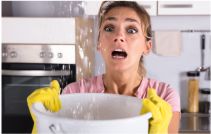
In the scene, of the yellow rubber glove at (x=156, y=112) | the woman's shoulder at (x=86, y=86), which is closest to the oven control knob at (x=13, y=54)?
the woman's shoulder at (x=86, y=86)

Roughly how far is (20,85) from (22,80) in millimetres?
28

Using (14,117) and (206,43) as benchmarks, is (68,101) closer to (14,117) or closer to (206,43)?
(14,117)

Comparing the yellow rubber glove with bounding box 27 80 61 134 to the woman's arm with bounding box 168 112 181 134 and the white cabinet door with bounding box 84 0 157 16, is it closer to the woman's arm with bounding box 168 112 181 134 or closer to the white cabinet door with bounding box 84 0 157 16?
the woman's arm with bounding box 168 112 181 134

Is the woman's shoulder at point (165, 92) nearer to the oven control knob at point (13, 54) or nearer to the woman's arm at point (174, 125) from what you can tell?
the woman's arm at point (174, 125)

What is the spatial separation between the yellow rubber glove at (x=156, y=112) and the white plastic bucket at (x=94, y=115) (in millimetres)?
19

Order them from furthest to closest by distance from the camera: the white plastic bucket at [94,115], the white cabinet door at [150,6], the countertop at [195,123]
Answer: the white cabinet door at [150,6], the countertop at [195,123], the white plastic bucket at [94,115]

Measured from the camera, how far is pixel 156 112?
0.53 m

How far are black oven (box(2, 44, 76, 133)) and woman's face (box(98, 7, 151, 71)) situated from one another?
2.68 feet

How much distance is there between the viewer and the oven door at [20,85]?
1.64 m

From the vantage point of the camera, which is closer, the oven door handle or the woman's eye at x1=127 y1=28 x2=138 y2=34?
the woman's eye at x1=127 y1=28 x2=138 y2=34

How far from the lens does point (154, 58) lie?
206 cm

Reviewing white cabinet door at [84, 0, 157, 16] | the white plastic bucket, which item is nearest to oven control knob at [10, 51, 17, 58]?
white cabinet door at [84, 0, 157, 16]

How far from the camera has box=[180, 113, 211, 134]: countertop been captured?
1593 millimetres

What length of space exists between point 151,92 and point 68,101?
0.15 m
